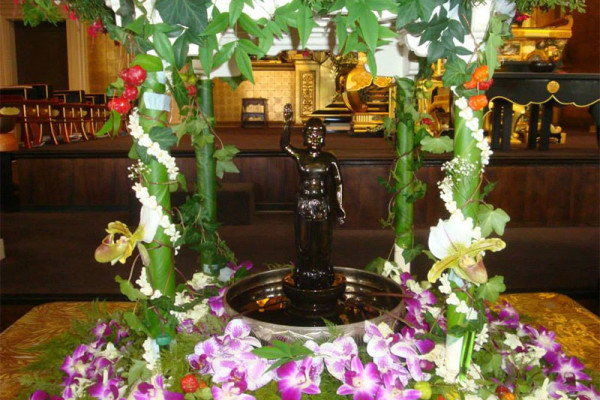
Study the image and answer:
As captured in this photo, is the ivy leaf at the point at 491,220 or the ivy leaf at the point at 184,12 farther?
the ivy leaf at the point at 491,220

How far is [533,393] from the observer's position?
0.95 metres

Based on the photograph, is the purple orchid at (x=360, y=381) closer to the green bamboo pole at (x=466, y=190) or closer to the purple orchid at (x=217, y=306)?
the green bamboo pole at (x=466, y=190)

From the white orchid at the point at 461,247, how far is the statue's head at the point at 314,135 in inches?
10.6

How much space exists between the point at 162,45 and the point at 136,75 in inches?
2.8

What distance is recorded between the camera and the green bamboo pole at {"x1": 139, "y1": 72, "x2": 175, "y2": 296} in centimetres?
88

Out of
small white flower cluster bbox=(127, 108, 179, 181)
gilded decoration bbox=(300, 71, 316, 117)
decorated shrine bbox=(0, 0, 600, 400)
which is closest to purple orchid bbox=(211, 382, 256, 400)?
decorated shrine bbox=(0, 0, 600, 400)

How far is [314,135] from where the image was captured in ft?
3.36

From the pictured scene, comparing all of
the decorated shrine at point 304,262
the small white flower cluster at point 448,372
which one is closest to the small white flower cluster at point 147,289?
the decorated shrine at point 304,262

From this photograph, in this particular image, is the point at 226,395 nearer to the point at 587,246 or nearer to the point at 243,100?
the point at 587,246

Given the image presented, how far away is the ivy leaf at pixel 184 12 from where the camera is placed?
2.44 feet

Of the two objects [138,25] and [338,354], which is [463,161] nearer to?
[338,354]

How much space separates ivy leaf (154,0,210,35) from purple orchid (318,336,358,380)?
1.68 feet

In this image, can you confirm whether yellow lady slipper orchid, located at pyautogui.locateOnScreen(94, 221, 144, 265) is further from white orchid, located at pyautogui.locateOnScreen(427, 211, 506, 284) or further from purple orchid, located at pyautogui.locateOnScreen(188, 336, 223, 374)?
white orchid, located at pyautogui.locateOnScreen(427, 211, 506, 284)

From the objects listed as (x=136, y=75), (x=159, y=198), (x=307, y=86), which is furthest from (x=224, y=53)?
(x=307, y=86)
